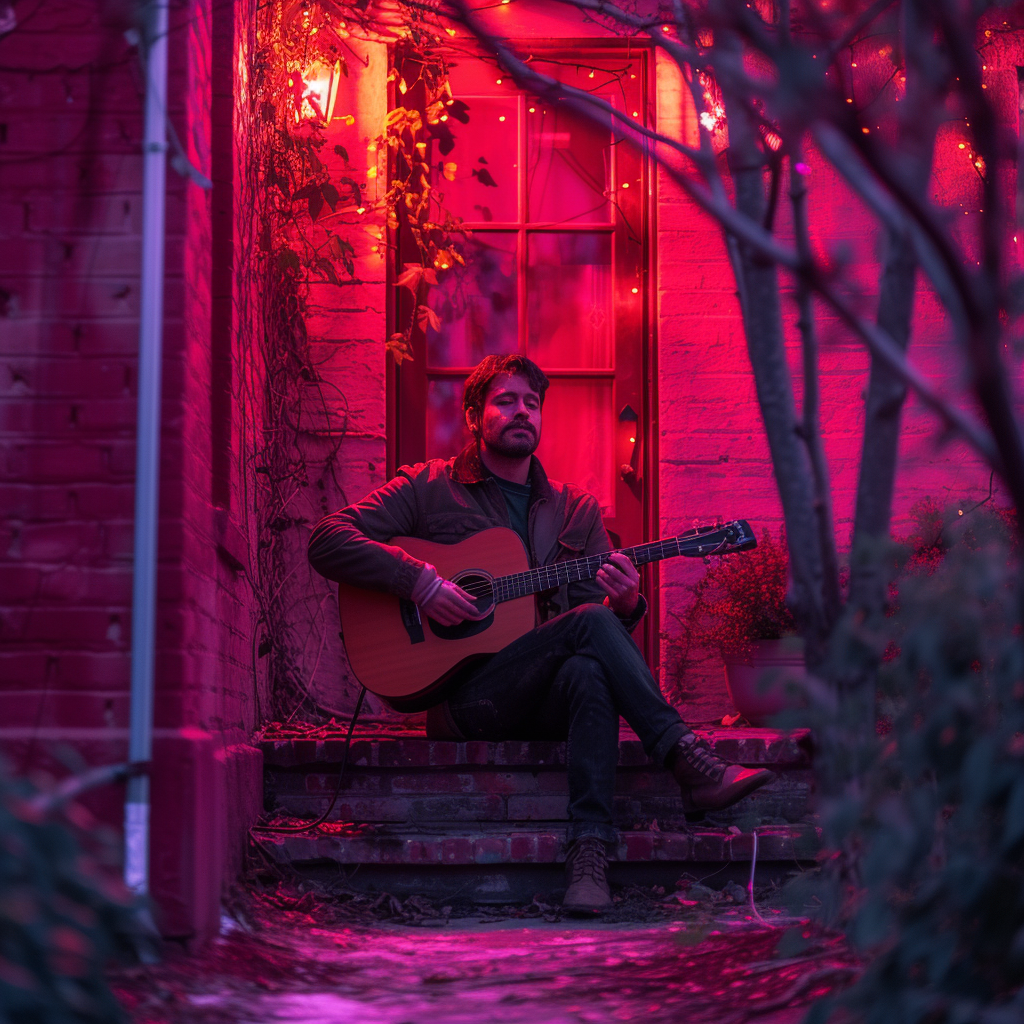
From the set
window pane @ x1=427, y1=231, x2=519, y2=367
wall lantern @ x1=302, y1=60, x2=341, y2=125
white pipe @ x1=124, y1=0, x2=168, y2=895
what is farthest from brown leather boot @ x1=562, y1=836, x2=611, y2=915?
wall lantern @ x1=302, y1=60, x2=341, y2=125

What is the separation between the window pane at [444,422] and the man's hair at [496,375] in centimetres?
50

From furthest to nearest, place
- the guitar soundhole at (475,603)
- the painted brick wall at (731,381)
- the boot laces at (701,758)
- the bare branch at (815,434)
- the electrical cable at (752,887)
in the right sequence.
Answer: the painted brick wall at (731,381) < the guitar soundhole at (475,603) < the boot laces at (701,758) < the electrical cable at (752,887) < the bare branch at (815,434)

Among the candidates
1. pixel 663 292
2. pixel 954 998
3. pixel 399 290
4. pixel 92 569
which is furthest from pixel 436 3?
pixel 954 998

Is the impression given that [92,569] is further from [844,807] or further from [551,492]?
[551,492]

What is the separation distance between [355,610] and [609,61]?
96.0 inches

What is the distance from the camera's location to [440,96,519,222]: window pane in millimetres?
4355

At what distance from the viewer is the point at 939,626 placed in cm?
117

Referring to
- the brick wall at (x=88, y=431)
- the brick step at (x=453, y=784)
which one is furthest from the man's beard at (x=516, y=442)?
the brick wall at (x=88, y=431)

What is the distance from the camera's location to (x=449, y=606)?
3.18 metres

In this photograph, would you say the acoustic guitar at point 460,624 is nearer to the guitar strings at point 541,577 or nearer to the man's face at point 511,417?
the guitar strings at point 541,577

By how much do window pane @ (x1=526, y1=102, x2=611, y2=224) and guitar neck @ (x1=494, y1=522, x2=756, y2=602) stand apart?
5.10 ft

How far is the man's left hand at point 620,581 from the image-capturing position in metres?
3.27

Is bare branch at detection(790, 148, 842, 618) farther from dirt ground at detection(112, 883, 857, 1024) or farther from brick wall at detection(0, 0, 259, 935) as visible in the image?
brick wall at detection(0, 0, 259, 935)

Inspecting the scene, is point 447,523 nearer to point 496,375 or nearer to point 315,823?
point 496,375
